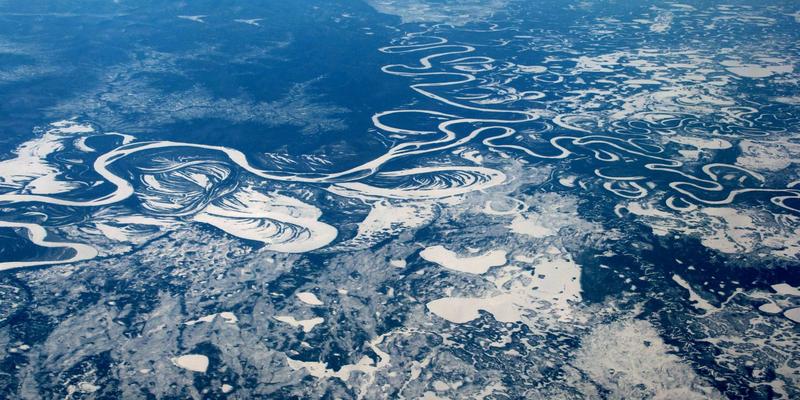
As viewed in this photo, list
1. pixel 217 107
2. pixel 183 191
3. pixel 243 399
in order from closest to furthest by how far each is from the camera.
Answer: pixel 243 399
pixel 183 191
pixel 217 107

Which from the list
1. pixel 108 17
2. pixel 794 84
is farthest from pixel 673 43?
pixel 108 17

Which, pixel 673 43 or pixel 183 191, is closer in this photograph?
pixel 183 191

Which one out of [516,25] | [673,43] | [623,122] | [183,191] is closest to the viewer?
[183,191]

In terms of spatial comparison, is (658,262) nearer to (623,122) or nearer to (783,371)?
(783,371)

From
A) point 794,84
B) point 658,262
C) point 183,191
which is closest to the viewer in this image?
point 658,262

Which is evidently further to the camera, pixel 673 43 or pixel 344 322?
pixel 673 43

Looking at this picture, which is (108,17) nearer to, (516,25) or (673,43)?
(516,25)

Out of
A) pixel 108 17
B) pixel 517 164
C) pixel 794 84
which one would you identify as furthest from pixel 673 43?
pixel 108 17

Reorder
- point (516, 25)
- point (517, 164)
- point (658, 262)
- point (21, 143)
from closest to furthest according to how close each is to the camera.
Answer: point (658, 262), point (517, 164), point (21, 143), point (516, 25)
